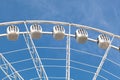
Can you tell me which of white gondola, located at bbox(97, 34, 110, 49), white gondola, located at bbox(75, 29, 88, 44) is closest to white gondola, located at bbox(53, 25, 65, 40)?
white gondola, located at bbox(75, 29, 88, 44)

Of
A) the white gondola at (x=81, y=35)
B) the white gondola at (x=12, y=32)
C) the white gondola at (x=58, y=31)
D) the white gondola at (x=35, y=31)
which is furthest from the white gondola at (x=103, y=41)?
the white gondola at (x=12, y=32)

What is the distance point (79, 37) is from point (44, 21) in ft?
9.27

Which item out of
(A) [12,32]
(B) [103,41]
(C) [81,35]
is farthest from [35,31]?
(B) [103,41]

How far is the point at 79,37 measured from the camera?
97.0 ft

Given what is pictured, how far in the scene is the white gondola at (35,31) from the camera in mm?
29322

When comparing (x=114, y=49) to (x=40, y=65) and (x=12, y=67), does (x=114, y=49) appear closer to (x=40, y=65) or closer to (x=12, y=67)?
(x=40, y=65)

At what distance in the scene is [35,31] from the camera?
29.4 m

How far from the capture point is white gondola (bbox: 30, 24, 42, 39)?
29322mm

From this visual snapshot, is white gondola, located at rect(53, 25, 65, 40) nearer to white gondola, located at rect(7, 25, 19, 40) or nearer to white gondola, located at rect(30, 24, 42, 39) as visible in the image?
white gondola, located at rect(30, 24, 42, 39)

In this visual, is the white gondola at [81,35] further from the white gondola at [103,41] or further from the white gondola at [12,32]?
the white gondola at [12,32]

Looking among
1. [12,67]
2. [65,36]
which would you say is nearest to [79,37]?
[65,36]

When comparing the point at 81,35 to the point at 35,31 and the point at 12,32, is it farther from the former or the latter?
the point at 12,32

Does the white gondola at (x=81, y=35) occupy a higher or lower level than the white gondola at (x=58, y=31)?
lower

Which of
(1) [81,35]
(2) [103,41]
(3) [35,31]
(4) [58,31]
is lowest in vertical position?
(2) [103,41]
